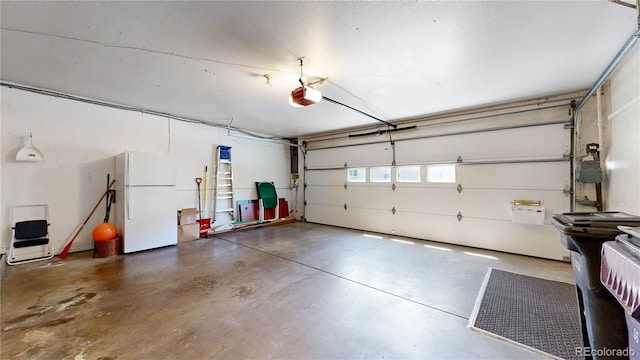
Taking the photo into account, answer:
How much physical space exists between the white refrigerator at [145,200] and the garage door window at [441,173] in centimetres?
508

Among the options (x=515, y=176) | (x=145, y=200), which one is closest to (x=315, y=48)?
(x=145, y=200)

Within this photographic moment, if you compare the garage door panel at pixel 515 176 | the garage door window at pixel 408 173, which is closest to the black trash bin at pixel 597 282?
the garage door panel at pixel 515 176

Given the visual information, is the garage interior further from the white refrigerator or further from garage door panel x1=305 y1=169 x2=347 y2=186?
garage door panel x1=305 y1=169 x2=347 y2=186

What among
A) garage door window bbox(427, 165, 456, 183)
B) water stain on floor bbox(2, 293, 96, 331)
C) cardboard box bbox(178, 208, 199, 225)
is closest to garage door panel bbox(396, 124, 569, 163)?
garage door window bbox(427, 165, 456, 183)

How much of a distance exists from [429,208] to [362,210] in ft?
5.35

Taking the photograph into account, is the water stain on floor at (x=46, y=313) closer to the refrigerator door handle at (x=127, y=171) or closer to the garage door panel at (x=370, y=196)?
the refrigerator door handle at (x=127, y=171)

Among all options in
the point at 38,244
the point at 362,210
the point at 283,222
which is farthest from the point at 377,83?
the point at 38,244

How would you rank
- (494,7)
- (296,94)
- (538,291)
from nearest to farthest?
(494,7) → (538,291) → (296,94)

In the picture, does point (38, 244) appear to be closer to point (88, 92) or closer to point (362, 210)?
point (88, 92)

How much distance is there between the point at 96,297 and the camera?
2.46 metres

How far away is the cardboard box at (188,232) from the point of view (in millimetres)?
4750

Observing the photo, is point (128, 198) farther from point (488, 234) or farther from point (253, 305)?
point (488, 234)

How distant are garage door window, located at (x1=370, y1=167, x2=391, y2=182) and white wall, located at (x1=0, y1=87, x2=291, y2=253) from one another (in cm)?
423

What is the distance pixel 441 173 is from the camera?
4.79 metres
